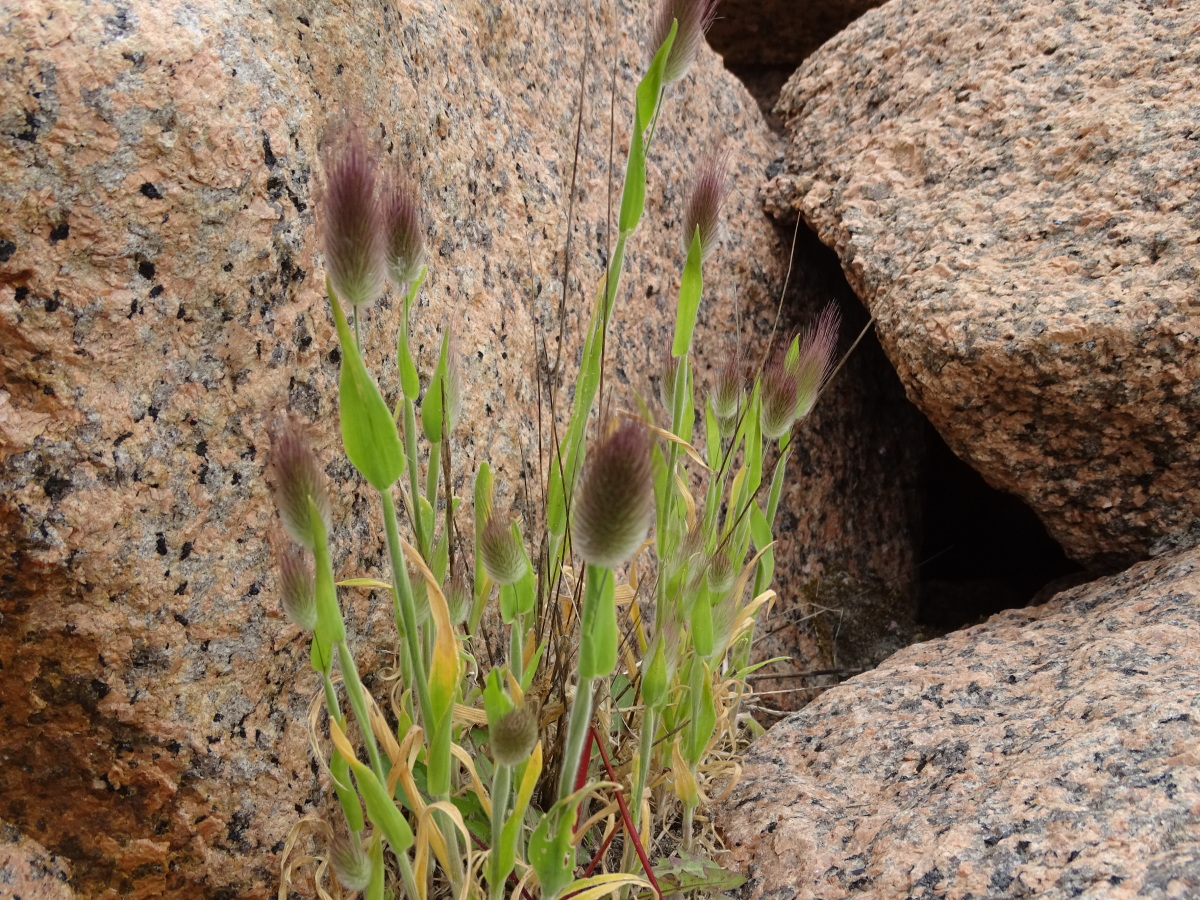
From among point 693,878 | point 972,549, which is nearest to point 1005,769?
point 693,878

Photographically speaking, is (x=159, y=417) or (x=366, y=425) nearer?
(x=366, y=425)

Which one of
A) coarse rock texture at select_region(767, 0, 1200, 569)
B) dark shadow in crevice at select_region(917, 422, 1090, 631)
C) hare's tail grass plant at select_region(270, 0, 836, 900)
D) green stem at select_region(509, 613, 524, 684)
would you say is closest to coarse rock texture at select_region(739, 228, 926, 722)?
dark shadow in crevice at select_region(917, 422, 1090, 631)

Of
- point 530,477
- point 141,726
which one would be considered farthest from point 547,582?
point 141,726

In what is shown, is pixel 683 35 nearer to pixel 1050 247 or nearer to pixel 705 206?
pixel 705 206

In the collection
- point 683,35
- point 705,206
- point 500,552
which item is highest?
point 683,35

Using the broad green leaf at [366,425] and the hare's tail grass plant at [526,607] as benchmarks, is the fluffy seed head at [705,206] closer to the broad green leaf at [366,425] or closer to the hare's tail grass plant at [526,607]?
the hare's tail grass plant at [526,607]
